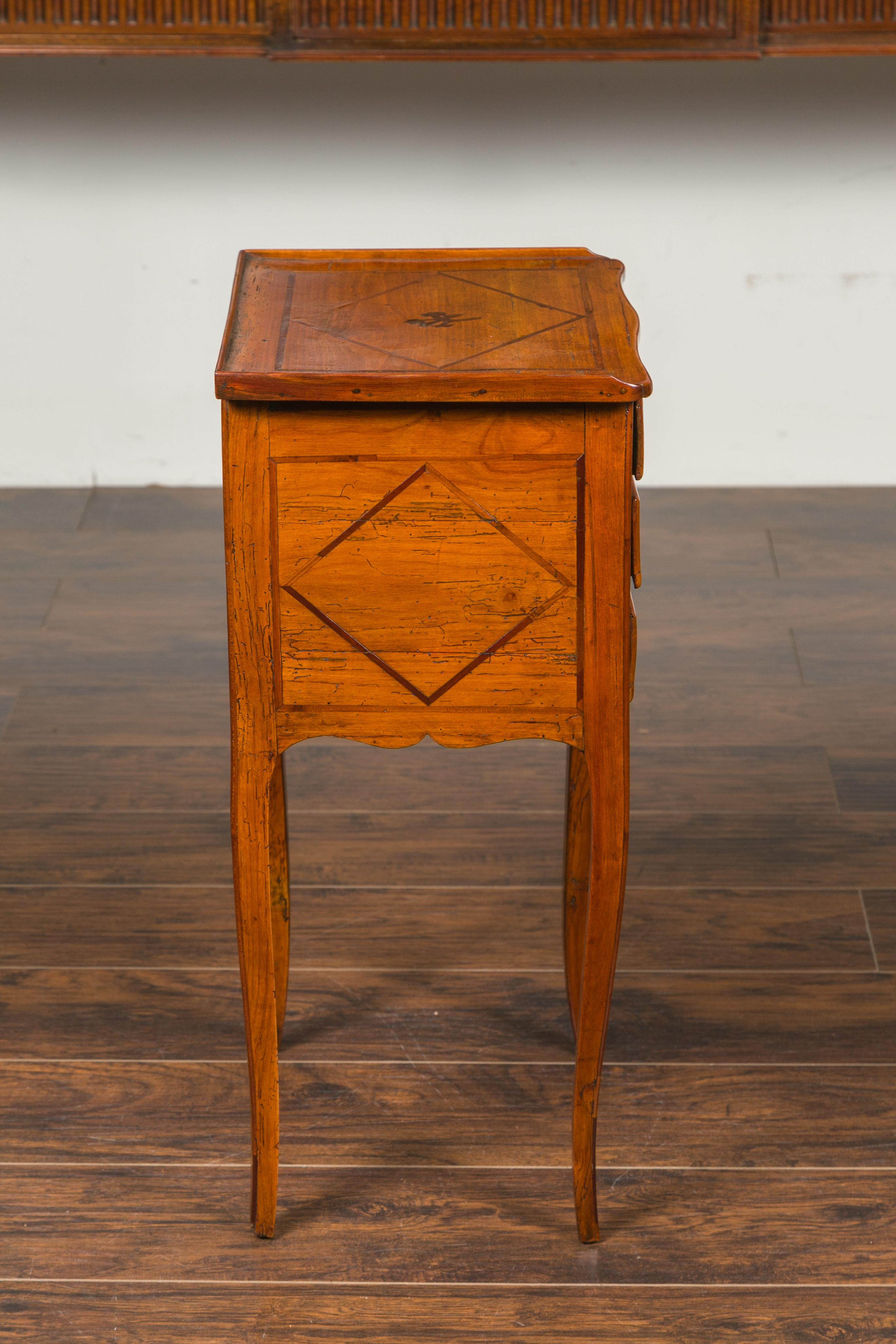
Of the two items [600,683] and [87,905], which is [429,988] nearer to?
[87,905]

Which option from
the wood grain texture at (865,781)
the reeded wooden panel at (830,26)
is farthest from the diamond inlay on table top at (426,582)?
the reeded wooden panel at (830,26)

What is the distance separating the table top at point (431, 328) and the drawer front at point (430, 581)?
0.20 feet

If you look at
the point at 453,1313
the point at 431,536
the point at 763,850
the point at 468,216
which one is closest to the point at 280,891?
the point at 453,1313

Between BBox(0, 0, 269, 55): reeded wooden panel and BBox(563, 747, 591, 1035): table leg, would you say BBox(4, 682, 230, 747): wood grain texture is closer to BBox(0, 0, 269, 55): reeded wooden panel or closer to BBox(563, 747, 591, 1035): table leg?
BBox(563, 747, 591, 1035): table leg

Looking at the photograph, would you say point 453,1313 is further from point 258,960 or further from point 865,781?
point 865,781

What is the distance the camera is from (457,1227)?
154 centimetres

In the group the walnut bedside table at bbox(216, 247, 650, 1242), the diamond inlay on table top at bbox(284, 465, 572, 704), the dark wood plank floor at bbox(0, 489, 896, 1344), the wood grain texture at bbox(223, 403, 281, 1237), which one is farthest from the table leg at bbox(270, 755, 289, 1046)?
the diamond inlay on table top at bbox(284, 465, 572, 704)

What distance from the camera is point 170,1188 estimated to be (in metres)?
1.58

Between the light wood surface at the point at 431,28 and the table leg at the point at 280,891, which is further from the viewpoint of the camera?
the light wood surface at the point at 431,28

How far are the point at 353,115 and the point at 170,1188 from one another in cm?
217

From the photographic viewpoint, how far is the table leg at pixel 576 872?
67.9 inches

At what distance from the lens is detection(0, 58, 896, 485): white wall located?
119 inches

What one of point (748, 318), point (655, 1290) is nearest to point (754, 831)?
point (655, 1290)

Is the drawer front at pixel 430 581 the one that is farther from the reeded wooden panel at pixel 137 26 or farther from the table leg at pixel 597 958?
the reeded wooden panel at pixel 137 26
